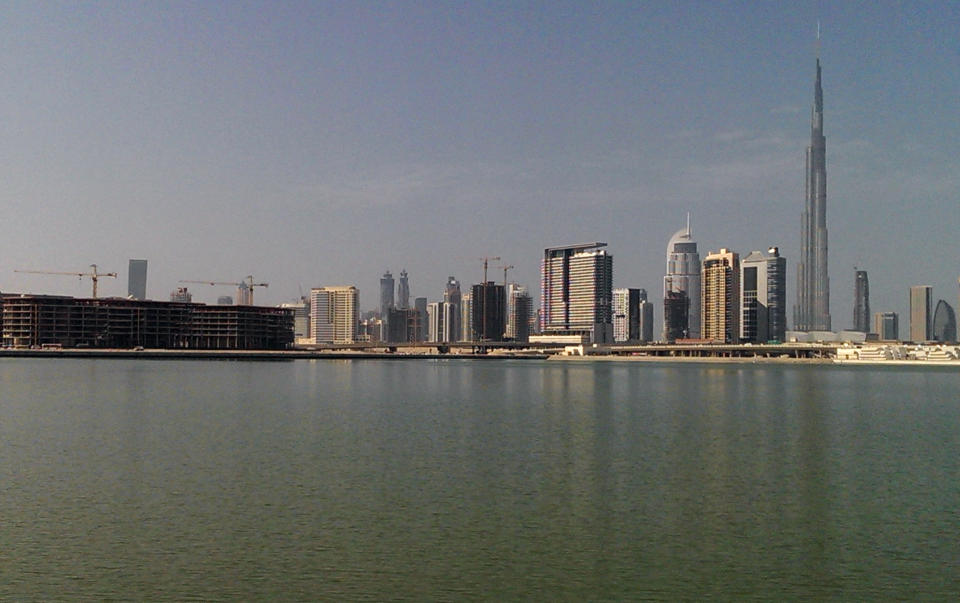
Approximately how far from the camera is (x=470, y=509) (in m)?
31.6

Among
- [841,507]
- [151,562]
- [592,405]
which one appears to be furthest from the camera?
[592,405]

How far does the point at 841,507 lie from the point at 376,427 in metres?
33.0

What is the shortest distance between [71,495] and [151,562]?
10682mm

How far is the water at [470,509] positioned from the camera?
23.2 meters

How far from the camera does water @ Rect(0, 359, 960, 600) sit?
23219mm

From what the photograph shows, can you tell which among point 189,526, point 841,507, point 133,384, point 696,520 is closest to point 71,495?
A: point 189,526

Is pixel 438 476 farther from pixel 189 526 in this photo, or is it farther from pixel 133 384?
pixel 133 384

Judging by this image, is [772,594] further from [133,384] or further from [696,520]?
[133,384]

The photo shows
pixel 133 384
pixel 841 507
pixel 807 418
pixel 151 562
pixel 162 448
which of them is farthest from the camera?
pixel 133 384

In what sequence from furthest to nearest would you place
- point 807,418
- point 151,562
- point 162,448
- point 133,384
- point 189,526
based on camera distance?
point 133,384 < point 807,418 < point 162,448 < point 189,526 < point 151,562

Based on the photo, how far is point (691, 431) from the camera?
58.8m

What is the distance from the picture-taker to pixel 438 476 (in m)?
38.4

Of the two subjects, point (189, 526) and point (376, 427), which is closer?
point (189, 526)

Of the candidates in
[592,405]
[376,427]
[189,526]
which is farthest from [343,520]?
[592,405]
